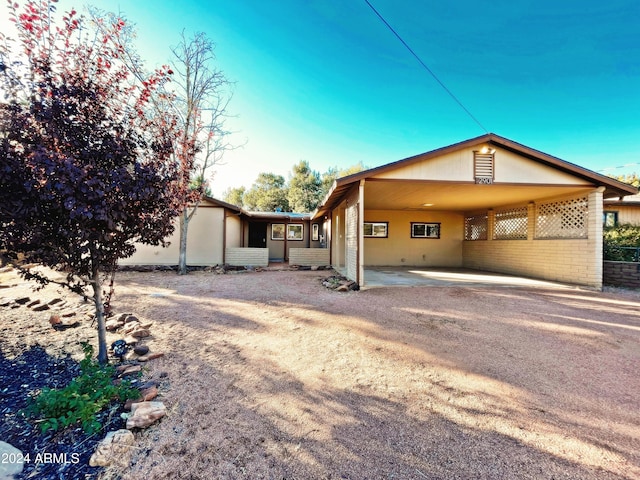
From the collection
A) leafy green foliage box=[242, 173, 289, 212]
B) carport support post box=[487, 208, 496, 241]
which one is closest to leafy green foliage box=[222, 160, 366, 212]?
leafy green foliage box=[242, 173, 289, 212]

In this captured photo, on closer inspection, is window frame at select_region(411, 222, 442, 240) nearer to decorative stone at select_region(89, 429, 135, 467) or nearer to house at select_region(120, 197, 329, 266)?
house at select_region(120, 197, 329, 266)

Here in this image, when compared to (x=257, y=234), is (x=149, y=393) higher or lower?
lower

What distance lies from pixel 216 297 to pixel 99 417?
439 cm

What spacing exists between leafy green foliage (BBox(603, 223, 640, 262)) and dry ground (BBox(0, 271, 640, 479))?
14.0 ft

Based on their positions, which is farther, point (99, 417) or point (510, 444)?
point (99, 417)

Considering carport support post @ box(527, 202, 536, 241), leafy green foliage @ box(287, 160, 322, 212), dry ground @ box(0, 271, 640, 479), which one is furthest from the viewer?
leafy green foliage @ box(287, 160, 322, 212)

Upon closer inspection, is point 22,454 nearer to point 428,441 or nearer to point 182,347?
point 182,347

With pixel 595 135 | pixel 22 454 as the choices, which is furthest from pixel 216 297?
pixel 595 135

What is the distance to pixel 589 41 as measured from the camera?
881cm

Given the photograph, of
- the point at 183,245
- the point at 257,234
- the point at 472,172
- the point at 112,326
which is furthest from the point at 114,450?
the point at 257,234

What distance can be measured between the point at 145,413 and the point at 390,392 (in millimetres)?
2025

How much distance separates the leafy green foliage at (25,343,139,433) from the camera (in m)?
1.93

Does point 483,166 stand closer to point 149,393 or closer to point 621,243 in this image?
point 621,243

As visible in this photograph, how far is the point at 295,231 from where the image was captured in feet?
54.3
